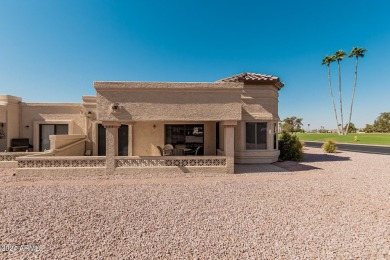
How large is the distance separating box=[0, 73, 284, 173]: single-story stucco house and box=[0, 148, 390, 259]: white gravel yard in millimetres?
1570

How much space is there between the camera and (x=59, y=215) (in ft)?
17.8

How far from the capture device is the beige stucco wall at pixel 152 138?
47.8 ft

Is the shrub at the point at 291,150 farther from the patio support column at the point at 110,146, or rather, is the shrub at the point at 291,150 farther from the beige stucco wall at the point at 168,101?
the patio support column at the point at 110,146

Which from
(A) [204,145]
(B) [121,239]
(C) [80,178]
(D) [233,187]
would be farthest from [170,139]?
(B) [121,239]

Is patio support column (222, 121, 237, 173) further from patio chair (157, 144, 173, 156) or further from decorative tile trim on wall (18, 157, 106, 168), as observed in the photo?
decorative tile trim on wall (18, 157, 106, 168)

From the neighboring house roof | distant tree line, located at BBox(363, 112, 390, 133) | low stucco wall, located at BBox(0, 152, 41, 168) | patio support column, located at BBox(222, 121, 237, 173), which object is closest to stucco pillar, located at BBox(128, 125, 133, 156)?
low stucco wall, located at BBox(0, 152, 41, 168)

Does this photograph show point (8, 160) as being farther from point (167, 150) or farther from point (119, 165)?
point (167, 150)

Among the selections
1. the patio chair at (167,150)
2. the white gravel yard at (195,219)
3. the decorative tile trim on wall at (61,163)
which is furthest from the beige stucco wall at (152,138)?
the white gravel yard at (195,219)

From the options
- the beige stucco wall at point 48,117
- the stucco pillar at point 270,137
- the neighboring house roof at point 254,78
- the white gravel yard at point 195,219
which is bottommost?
the white gravel yard at point 195,219

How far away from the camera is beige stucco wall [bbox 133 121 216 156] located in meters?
14.6

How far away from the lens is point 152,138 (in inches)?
577

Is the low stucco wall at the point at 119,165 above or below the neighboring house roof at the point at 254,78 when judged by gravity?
below

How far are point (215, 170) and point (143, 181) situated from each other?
13.6 ft

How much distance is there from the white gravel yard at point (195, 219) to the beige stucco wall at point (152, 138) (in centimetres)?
563
